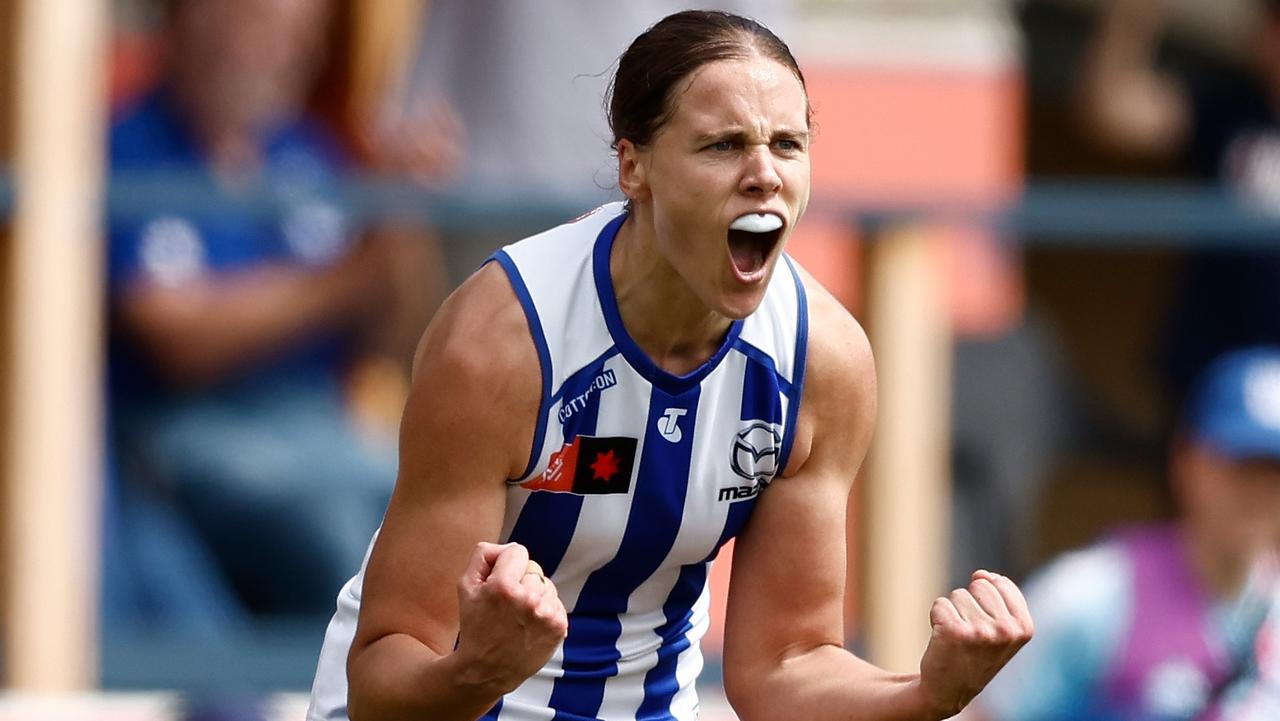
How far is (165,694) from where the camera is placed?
5664mm

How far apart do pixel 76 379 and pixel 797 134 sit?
3049 millimetres

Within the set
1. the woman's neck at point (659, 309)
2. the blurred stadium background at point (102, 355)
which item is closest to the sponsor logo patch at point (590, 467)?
the woman's neck at point (659, 309)

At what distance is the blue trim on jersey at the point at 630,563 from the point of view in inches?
126

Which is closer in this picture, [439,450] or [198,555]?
[439,450]

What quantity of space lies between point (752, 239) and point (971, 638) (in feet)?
1.95

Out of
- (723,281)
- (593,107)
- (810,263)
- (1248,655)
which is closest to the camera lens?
(723,281)

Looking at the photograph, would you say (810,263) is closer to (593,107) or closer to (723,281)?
(593,107)

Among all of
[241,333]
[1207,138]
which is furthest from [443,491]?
[1207,138]

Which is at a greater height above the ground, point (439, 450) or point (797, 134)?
point (797, 134)

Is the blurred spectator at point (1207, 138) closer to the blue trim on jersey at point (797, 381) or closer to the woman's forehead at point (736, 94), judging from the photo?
the blue trim on jersey at point (797, 381)

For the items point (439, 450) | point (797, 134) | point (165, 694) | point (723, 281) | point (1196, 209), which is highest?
point (1196, 209)

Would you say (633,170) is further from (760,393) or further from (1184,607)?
(1184,607)

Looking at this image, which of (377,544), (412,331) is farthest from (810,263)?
(377,544)

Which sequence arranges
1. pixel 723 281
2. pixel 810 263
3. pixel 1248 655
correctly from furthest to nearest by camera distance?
pixel 810 263 → pixel 1248 655 → pixel 723 281
